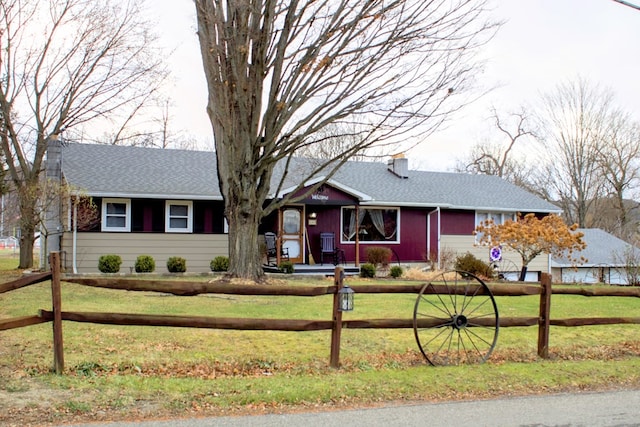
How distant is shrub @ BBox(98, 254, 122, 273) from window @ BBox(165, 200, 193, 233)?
2.32 metres

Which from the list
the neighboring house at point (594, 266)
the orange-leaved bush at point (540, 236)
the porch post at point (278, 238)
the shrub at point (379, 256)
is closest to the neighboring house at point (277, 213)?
the porch post at point (278, 238)

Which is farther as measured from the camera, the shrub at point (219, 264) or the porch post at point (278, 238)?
the shrub at point (219, 264)

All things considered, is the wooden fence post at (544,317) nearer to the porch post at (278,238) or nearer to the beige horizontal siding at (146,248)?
the porch post at (278,238)

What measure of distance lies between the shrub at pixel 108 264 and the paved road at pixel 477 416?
1410 centimetres

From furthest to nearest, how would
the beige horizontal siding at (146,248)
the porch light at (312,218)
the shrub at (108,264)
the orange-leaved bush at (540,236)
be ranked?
the porch light at (312,218), the beige horizontal siding at (146,248), the orange-leaved bush at (540,236), the shrub at (108,264)

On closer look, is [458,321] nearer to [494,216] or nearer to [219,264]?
[219,264]

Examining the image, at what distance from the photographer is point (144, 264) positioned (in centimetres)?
1862

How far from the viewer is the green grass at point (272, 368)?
5730 mm

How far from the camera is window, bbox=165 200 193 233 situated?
65.8ft

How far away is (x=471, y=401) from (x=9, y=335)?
6.36 m

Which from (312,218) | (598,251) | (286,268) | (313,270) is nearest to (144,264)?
(286,268)

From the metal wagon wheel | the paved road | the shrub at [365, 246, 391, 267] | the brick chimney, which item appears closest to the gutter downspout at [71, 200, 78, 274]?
the shrub at [365, 246, 391, 267]

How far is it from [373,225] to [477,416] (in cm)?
1807

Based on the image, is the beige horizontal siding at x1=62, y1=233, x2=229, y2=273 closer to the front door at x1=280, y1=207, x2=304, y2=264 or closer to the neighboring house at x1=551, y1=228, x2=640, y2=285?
the front door at x1=280, y1=207, x2=304, y2=264
